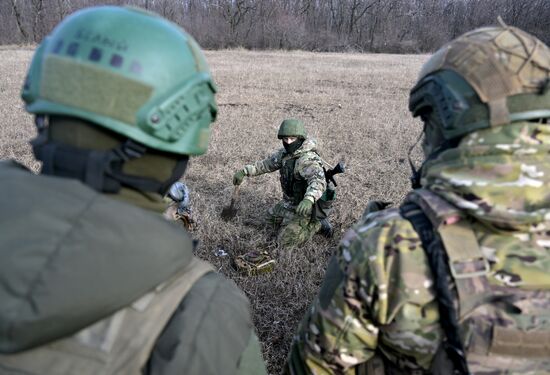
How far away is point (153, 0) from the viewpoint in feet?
136

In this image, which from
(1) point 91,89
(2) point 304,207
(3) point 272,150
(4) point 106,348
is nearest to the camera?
(4) point 106,348

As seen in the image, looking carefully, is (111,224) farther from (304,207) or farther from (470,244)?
(304,207)

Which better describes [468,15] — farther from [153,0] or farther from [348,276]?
[348,276]

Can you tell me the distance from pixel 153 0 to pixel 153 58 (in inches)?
1777

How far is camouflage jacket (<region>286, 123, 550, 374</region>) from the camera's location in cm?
130

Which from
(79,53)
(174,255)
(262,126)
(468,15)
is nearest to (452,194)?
(174,255)

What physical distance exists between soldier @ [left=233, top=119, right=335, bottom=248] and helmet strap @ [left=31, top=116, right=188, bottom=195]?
115 inches

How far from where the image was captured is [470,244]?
134 centimetres

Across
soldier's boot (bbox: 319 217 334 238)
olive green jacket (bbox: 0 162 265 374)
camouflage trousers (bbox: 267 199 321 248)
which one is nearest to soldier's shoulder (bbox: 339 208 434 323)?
olive green jacket (bbox: 0 162 265 374)

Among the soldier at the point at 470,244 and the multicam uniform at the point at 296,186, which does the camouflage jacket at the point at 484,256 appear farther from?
the multicam uniform at the point at 296,186

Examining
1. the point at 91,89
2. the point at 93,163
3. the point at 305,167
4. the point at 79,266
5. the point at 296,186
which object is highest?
the point at 91,89

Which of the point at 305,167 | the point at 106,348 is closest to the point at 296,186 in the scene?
the point at 305,167

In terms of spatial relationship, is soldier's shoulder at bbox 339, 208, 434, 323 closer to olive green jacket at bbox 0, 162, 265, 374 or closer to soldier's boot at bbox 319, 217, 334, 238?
olive green jacket at bbox 0, 162, 265, 374

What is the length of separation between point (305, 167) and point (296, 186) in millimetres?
401
